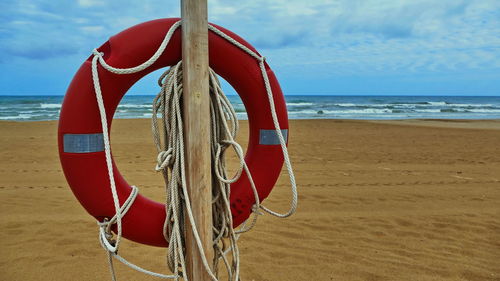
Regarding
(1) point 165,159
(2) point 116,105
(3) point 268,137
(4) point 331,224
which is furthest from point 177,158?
(4) point 331,224

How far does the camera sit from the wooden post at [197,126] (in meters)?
1.43

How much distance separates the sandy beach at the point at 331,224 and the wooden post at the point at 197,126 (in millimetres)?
1168

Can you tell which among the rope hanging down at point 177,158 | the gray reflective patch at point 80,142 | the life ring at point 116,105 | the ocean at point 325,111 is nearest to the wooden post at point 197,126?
the rope hanging down at point 177,158

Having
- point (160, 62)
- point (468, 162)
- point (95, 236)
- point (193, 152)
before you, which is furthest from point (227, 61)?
point (468, 162)

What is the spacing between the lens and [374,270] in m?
2.67

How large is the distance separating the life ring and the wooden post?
158 mm

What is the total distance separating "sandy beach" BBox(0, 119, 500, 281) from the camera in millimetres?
2691

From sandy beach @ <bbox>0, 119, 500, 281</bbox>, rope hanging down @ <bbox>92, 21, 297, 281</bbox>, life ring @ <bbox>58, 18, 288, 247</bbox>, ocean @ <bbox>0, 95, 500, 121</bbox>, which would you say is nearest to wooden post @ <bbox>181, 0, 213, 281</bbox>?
rope hanging down @ <bbox>92, 21, 297, 281</bbox>

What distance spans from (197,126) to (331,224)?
92.7 inches

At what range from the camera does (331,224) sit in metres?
A: 3.50

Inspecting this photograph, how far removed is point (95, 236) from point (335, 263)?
1.87 m

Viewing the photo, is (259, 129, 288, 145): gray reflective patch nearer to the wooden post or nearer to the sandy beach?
the wooden post

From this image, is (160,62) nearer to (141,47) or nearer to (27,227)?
(141,47)

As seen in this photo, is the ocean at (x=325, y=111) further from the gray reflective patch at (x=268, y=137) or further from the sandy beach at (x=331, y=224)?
the gray reflective patch at (x=268, y=137)
